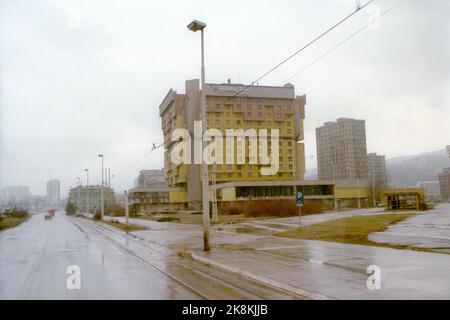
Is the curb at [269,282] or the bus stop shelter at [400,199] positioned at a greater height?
the bus stop shelter at [400,199]

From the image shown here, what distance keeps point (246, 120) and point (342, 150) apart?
26.6 metres

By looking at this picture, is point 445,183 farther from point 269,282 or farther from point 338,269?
point 269,282

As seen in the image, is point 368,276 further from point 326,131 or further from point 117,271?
point 326,131

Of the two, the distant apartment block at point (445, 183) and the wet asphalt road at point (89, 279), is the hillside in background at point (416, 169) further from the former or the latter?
the wet asphalt road at point (89, 279)

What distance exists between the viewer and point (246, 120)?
114625 millimetres

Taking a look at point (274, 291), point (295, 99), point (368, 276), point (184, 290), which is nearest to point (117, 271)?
point (184, 290)

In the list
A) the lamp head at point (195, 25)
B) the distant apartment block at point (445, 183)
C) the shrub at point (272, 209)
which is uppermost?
the lamp head at point (195, 25)

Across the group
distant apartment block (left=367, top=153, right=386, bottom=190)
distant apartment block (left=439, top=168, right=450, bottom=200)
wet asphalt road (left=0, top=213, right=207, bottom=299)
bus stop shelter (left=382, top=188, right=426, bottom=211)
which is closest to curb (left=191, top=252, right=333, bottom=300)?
wet asphalt road (left=0, top=213, right=207, bottom=299)

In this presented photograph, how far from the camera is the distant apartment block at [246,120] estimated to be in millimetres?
111438

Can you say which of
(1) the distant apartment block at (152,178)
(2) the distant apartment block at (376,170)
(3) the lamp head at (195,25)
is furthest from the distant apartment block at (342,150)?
(3) the lamp head at (195,25)

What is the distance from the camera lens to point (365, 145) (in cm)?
10069

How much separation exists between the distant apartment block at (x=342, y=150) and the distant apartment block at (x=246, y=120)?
24.3 ft

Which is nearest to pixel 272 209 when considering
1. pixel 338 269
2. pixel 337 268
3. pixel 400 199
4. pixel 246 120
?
pixel 400 199

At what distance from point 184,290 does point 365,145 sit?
97.1m
